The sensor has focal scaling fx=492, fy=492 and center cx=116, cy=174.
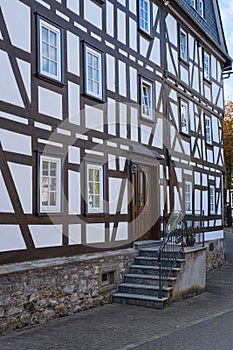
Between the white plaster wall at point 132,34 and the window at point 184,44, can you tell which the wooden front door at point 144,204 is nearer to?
the white plaster wall at point 132,34

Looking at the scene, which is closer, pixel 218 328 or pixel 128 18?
pixel 218 328

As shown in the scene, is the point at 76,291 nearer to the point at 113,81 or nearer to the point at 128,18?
the point at 113,81

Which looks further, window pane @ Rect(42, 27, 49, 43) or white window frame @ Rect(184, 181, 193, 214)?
white window frame @ Rect(184, 181, 193, 214)

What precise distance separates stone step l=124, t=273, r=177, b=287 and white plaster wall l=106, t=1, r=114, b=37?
574 cm

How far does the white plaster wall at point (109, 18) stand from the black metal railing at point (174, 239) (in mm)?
4968

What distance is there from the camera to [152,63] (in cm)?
1390

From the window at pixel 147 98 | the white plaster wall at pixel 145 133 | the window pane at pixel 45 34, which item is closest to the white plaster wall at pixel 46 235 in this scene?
the window pane at pixel 45 34

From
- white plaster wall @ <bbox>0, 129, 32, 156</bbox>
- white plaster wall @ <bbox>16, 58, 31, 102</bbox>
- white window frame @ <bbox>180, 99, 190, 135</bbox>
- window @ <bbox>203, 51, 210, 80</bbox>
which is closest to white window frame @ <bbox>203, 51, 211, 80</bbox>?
window @ <bbox>203, 51, 210, 80</bbox>

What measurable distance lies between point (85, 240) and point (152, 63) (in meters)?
5.96

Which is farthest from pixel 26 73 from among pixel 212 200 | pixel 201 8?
pixel 201 8

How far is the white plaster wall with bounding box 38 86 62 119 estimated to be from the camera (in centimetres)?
920

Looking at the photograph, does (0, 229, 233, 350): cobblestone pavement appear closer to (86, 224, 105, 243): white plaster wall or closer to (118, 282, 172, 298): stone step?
(118, 282, 172, 298): stone step

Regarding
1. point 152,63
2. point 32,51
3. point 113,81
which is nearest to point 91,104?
point 113,81

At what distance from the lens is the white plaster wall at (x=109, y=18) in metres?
11.7
